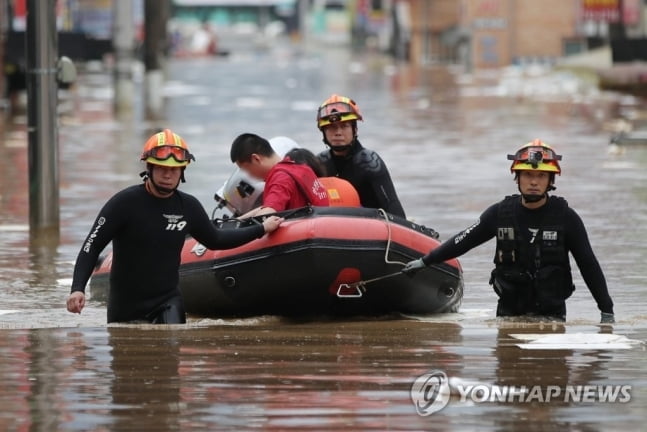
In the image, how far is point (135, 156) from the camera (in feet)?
82.8

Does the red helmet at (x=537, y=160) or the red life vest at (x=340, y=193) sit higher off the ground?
the red helmet at (x=537, y=160)

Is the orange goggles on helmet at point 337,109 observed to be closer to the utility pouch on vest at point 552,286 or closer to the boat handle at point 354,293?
the boat handle at point 354,293

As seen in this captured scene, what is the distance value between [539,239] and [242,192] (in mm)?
2372

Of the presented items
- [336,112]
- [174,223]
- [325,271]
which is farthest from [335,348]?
[336,112]

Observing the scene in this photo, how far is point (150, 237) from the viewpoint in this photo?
9992mm

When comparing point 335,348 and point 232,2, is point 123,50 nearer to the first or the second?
point 335,348

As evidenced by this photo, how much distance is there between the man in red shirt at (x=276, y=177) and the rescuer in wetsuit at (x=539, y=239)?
1.15 m

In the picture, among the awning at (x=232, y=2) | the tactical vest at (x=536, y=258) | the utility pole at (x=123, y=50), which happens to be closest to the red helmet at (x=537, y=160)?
the tactical vest at (x=536, y=258)

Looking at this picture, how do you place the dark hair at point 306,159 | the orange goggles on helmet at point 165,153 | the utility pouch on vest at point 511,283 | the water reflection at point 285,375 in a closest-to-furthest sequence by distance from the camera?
the water reflection at point 285,375
the orange goggles on helmet at point 165,153
the utility pouch on vest at point 511,283
the dark hair at point 306,159

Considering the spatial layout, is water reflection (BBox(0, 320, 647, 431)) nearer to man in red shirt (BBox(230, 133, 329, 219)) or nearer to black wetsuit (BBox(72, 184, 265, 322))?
black wetsuit (BBox(72, 184, 265, 322))

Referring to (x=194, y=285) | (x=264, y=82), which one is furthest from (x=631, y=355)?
(x=264, y=82)

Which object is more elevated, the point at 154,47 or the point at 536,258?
the point at 536,258

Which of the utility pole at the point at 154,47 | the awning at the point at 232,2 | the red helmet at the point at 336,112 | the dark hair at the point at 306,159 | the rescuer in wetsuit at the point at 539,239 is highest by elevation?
the red helmet at the point at 336,112

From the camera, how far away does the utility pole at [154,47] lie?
42.2 metres
